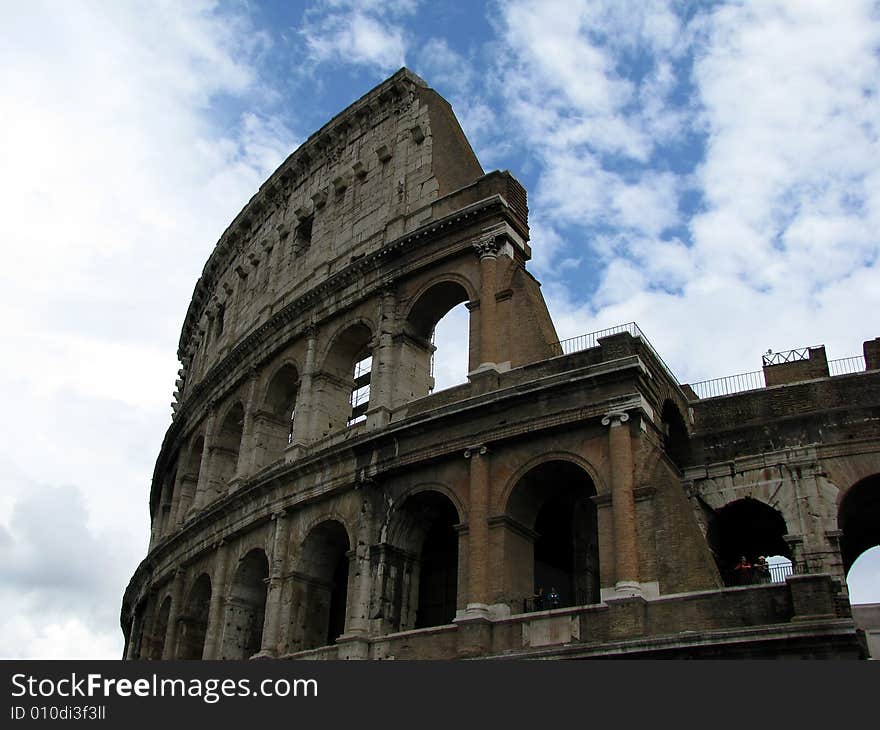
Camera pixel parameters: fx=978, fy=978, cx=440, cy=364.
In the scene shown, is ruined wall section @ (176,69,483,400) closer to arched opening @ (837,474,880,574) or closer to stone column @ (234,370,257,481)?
stone column @ (234,370,257,481)

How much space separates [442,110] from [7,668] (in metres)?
16.8

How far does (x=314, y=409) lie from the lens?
70.7ft

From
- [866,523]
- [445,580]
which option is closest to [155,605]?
[445,580]

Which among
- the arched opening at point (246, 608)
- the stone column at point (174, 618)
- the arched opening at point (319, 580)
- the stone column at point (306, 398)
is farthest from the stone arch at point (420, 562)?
the stone column at point (174, 618)

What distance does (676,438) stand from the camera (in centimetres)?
1867

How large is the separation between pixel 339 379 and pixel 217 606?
5.70 meters

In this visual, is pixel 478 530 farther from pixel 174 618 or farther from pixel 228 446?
pixel 228 446

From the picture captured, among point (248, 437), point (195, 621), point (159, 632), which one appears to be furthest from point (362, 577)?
point (159, 632)

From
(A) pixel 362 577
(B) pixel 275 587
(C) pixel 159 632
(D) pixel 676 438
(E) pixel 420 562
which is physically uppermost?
(D) pixel 676 438

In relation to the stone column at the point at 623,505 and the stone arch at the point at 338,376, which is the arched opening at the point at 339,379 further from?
the stone column at the point at 623,505

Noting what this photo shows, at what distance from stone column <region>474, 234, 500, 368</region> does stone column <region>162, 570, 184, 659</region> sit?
1076 cm

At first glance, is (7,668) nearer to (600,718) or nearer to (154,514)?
(600,718)

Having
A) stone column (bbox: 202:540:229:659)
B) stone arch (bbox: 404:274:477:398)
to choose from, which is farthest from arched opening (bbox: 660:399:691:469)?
stone column (bbox: 202:540:229:659)

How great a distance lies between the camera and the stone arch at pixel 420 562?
58.1ft
